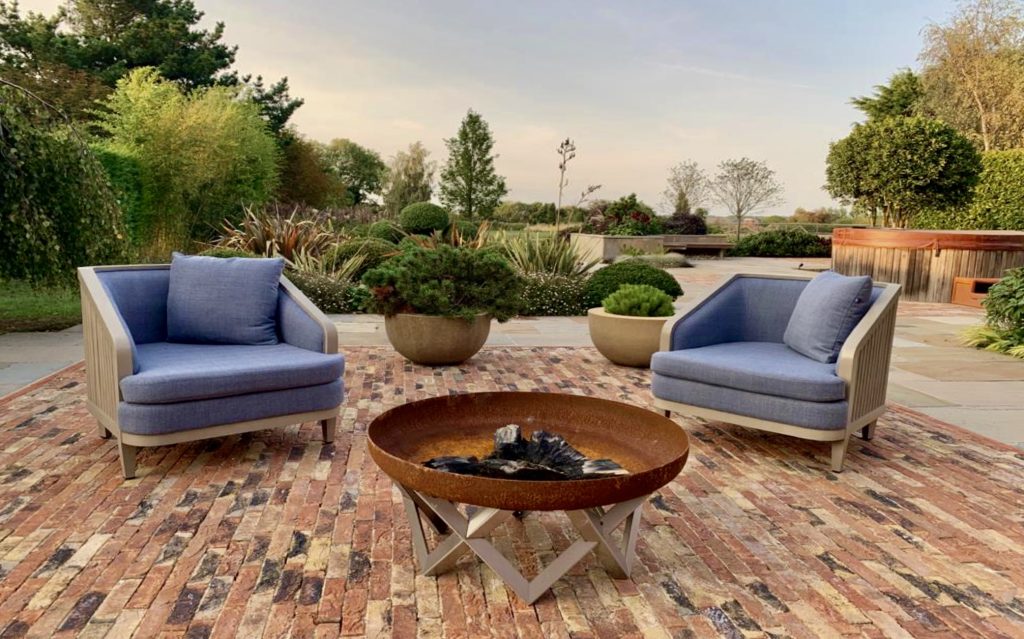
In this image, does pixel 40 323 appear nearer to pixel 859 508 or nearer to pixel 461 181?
pixel 859 508

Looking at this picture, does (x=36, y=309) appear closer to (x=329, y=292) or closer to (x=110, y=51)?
(x=329, y=292)

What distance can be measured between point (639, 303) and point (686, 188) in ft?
64.5

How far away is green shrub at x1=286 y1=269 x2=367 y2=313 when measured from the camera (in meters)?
8.02

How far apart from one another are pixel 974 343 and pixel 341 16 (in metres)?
8.36

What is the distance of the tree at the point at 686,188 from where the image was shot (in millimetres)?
23562

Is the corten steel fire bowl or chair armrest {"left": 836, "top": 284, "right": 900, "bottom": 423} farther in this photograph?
chair armrest {"left": 836, "top": 284, "right": 900, "bottom": 423}

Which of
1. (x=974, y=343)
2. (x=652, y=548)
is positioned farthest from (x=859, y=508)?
(x=974, y=343)

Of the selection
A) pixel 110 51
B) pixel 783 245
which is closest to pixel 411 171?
pixel 110 51

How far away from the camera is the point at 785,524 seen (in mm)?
2551

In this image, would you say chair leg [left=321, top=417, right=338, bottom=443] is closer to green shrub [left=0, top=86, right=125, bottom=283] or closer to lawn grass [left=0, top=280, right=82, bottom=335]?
green shrub [left=0, top=86, right=125, bottom=283]

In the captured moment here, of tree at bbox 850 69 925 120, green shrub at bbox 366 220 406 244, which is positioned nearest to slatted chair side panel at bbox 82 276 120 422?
green shrub at bbox 366 220 406 244

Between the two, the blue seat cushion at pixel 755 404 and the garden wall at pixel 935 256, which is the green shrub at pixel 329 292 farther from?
the garden wall at pixel 935 256

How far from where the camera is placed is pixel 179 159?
12.3 metres

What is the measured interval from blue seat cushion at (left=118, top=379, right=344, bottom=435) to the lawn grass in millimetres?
4310
